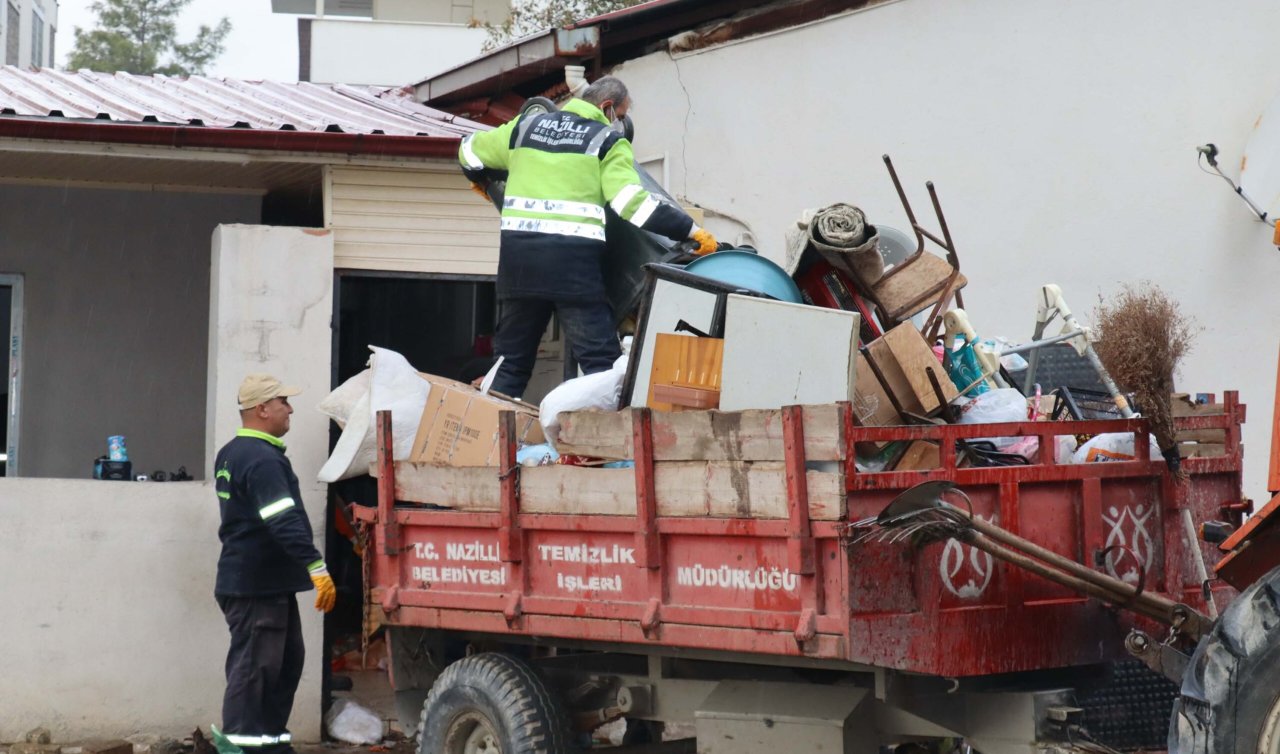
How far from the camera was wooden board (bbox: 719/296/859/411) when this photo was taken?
16.0ft

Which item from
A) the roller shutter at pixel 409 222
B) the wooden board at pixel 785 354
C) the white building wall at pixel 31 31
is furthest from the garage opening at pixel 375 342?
the white building wall at pixel 31 31

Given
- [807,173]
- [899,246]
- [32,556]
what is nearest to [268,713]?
[32,556]

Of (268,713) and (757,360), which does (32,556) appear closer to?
(268,713)

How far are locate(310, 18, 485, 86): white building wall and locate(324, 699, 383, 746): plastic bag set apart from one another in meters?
12.9

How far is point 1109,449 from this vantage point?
17.1 feet

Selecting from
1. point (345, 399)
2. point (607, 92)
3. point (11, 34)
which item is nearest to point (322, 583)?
point (345, 399)

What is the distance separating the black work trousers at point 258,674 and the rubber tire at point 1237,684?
4.07 m

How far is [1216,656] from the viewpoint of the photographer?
403cm

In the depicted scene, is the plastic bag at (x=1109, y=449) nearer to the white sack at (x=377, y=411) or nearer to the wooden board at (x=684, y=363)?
the wooden board at (x=684, y=363)

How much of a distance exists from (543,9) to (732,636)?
1608cm

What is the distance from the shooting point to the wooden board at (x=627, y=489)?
4.59 meters

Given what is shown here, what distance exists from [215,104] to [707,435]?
557cm

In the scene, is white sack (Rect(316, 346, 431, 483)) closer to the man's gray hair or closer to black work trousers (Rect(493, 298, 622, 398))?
black work trousers (Rect(493, 298, 622, 398))

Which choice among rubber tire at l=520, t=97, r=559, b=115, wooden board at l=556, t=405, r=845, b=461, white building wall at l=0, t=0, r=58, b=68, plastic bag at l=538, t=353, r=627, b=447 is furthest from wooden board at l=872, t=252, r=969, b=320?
white building wall at l=0, t=0, r=58, b=68
